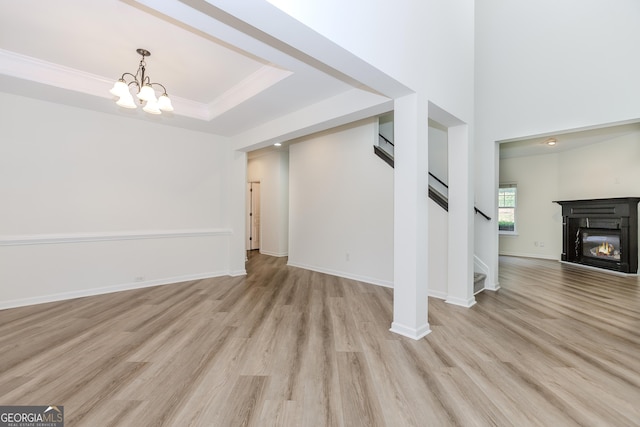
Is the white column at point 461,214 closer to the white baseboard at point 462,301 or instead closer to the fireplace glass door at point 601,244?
the white baseboard at point 462,301

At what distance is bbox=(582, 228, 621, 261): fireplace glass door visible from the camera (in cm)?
551

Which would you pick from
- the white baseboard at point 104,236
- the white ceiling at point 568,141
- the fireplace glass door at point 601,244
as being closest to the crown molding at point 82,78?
the white baseboard at point 104,236

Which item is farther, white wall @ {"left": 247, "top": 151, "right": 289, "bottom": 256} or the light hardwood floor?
white wall @ {"left": 247, "top": 151, "right": 289, "bottom": 256}

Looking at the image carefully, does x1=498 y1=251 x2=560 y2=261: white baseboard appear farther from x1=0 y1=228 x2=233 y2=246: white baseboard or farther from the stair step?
x1=0 y1=228 x2=233 y2=246: white baseboard

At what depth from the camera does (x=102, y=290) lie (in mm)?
3930

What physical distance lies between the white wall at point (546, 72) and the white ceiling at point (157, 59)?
2776mm

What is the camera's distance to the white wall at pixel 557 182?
5.48 meters

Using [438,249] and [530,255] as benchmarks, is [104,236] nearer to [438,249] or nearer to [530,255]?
[438,249]

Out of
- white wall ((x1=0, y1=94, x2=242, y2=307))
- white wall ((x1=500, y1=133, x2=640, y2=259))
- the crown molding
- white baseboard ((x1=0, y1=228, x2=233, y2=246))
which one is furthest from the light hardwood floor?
white wall ((x1=500, y1=133, x2=640, y2=259))

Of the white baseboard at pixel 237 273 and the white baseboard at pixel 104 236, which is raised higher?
the white baseboard at pixel 104 236

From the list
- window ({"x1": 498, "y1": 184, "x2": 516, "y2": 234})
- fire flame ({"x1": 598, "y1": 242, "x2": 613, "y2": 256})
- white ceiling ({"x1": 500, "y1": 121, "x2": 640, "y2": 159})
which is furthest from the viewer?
window ({"x1": 498, "y1": 184, "x2": 516, "y2": 234})

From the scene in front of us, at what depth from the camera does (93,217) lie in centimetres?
393

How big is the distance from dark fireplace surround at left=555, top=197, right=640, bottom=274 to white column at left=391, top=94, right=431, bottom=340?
541 centimetres

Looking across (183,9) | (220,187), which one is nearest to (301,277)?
(220,187)
